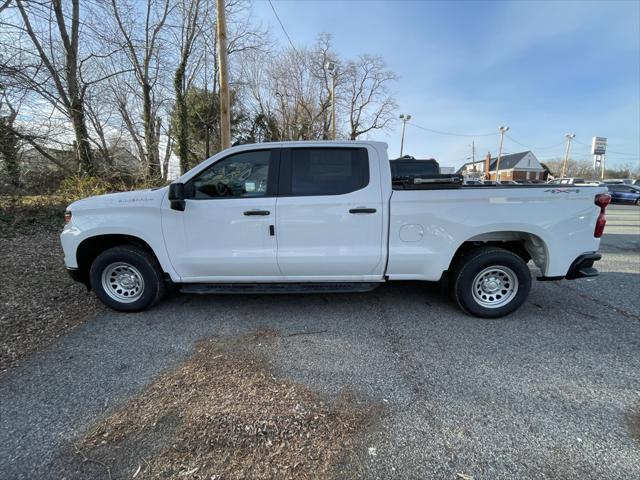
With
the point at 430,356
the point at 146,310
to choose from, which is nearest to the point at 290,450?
the point at 430,356

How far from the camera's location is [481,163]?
8100 centimetres

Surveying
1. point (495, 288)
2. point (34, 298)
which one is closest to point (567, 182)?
point (495, 288)

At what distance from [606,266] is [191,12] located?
1895cm

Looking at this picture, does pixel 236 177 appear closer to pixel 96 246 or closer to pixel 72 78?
pixel 96 246

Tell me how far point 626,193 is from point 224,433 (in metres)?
33.1

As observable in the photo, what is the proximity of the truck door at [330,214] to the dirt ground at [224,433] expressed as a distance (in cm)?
139

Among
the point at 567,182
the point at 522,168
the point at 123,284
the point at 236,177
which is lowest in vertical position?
the point at 123,284

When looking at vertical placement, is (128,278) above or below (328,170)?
below

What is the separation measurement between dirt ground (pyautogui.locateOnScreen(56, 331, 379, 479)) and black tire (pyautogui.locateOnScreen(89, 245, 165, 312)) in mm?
1455

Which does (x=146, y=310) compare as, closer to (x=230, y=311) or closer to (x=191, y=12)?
(x=230, y=311)

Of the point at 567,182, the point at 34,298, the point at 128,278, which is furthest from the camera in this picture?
the point at 567,182

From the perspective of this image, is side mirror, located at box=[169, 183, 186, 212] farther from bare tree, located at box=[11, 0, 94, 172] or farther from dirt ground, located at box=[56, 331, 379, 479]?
bare tree, located at box=[11, 0, 94, 172]

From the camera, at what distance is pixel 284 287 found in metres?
3.69

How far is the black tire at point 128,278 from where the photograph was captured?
3.73 meters
